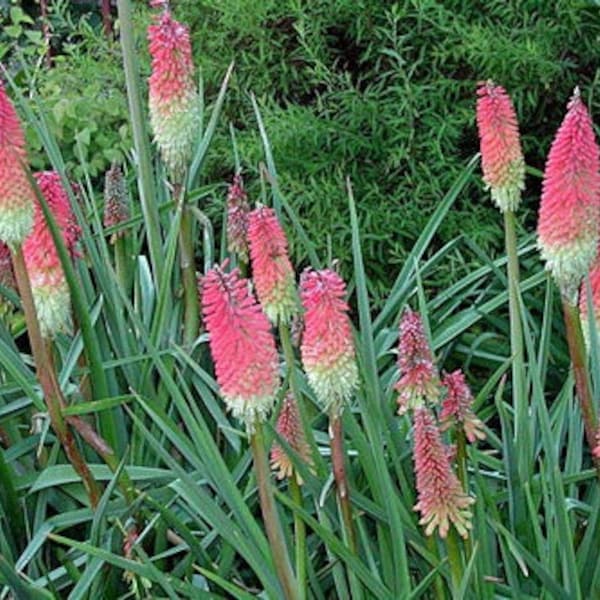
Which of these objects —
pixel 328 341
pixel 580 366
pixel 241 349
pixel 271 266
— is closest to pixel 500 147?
pixel 580 366

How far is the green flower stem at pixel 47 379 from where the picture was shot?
2.26 metres

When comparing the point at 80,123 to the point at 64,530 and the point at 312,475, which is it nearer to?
the point at 64,530

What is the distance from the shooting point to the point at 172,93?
8.79ft

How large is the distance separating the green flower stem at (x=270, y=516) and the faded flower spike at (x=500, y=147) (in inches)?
31.8

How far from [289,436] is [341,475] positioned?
13cm

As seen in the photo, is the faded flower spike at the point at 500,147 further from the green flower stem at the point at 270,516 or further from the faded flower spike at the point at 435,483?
the green flower stem at the point at 270,516

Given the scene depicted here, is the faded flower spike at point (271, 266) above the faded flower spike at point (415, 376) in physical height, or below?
above

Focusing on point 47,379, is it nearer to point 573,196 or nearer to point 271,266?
point 271,266

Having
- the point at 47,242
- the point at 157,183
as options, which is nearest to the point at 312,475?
the point at 47,242

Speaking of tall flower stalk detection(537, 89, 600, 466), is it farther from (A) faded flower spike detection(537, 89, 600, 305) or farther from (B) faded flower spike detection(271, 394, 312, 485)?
(B) faded flower spike detection(271, 394, 312, 485)

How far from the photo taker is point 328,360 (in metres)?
2.01

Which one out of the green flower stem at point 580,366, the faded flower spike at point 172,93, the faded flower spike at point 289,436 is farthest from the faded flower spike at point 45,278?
the green flower stem at point 580,366

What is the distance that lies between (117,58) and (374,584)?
10.4 ft

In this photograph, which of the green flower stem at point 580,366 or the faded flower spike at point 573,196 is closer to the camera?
the faded flower spike at point 573,196
